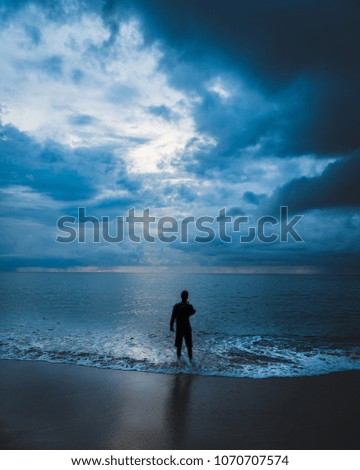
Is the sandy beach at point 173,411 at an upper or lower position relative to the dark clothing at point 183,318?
lower

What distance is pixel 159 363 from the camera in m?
10.2

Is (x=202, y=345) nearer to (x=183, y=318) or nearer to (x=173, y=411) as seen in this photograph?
(x=183, y=318)

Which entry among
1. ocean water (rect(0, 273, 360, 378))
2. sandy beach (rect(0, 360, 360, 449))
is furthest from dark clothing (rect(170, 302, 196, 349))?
sandy beach (rect(0, 360, 360, 449))

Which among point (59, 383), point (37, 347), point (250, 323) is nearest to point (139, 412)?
point (59, 383)

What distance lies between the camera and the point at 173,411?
625 cm

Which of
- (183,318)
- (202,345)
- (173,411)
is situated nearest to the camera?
(173,411)

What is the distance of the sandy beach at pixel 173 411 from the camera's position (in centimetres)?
512

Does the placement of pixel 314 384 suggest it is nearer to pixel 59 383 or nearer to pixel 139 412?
pixel 139 412

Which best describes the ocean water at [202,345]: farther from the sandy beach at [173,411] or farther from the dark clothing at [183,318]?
the sandy beach at [173,411]

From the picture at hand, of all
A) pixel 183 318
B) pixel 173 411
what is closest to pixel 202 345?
pixel 183 318

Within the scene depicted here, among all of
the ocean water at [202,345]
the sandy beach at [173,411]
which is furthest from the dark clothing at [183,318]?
the sandy beach at [173,411]

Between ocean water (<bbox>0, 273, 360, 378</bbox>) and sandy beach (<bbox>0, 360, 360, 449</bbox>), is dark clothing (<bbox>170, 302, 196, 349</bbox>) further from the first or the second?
sandy beach (<bbox>0, 360, 360, 449</bbox>)

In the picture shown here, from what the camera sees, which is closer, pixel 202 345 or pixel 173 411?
pixel 173 411
